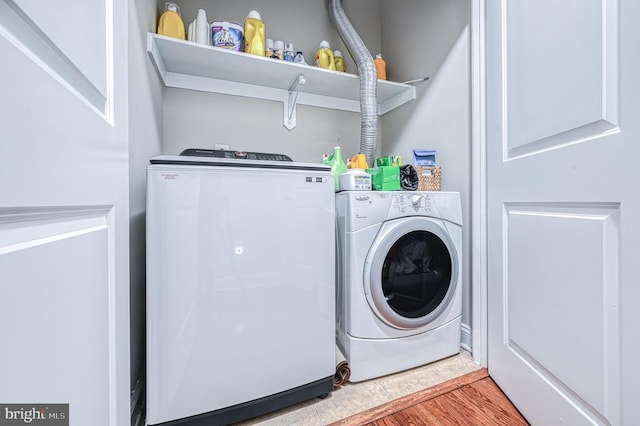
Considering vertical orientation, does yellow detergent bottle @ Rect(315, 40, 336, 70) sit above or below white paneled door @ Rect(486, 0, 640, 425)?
above

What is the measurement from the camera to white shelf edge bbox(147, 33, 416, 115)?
4.37ft

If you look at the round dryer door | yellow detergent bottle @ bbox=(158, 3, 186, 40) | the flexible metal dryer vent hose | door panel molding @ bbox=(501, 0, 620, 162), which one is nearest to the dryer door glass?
the round dryer door

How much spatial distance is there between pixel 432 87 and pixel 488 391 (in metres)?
1.68

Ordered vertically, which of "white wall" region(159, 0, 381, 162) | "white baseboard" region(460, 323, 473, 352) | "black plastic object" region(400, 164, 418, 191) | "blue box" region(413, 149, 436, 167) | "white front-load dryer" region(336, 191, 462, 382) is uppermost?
"white wall" region(159, 0, 381, 162)

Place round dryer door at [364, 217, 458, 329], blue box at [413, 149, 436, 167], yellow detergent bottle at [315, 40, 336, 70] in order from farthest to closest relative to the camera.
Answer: yellow detergent bottle at [315, 40, 336, 70] → blue box at [413, 149, 436, 167] → round dryer door at [364, 217, 458, 329]

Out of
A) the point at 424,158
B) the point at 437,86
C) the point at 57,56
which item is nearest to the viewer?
the point at 57,56

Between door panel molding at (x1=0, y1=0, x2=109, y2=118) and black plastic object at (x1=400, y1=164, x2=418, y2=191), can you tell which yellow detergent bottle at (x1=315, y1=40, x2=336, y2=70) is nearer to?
black plastic object at (x1=400, y1=164, x2=418, y2=191)

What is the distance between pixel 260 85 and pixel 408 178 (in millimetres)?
1197

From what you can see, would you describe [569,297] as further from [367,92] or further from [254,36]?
[254,36]

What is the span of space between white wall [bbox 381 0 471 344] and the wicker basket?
125 millimetres

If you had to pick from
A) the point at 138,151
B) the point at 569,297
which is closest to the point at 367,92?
the point at 138,151

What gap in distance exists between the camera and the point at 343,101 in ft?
6.58

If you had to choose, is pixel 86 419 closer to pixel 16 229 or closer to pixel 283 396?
pixel 16 229

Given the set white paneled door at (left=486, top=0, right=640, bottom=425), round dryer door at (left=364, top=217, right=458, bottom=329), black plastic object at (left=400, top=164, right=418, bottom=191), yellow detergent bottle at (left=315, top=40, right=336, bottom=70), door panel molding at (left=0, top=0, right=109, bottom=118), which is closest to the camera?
door panel molding at (left=0, top=0, right=109, bottom=118)
